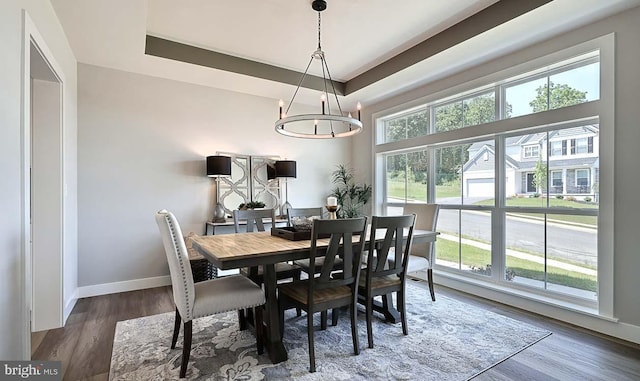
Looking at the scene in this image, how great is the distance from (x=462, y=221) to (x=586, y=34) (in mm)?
2252

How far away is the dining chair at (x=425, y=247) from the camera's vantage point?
322 centimetres

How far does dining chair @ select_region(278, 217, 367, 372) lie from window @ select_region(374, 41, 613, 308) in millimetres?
2168

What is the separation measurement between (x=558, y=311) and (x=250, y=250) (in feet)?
9.72

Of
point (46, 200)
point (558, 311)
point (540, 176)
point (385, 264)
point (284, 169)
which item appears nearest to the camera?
Result: point (385, 264)

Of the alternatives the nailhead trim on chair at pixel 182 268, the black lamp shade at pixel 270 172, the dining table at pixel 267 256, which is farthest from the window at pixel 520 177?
the nailhead trim on chair at pixel 182 268

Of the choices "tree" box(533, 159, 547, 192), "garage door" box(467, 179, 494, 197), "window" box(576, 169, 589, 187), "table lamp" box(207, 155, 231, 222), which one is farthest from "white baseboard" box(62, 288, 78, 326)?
"window" box(576, 169, 589, 187)

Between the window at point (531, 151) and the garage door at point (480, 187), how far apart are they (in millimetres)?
458

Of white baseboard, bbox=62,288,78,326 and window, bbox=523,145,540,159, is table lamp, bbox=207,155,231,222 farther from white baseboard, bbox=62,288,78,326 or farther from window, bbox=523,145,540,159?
window, bbox=523,145,540,159

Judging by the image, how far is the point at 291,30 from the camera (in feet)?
10.7

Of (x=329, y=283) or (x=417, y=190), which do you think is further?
(x=417, y=190)

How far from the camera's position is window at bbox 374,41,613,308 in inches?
114

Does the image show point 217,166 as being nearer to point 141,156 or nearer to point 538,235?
point 141,156

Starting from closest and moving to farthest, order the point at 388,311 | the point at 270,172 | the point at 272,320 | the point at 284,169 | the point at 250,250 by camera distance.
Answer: the point at 250,250 → the point at 272,320 → the point at 388,311 → the point at 284,169 → the point at 270,172

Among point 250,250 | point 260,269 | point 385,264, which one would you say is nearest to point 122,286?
point 260,269
